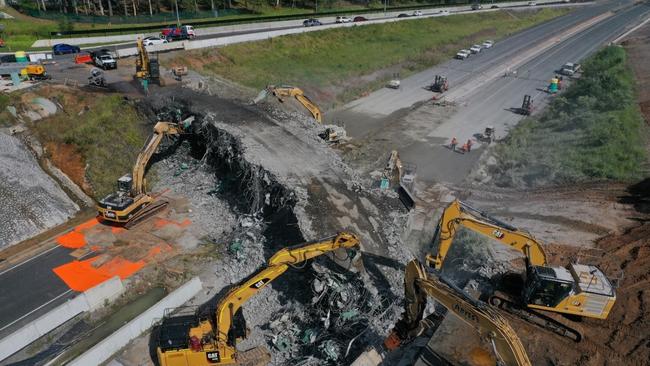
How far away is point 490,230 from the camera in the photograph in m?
17.6

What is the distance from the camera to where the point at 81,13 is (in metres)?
64.7

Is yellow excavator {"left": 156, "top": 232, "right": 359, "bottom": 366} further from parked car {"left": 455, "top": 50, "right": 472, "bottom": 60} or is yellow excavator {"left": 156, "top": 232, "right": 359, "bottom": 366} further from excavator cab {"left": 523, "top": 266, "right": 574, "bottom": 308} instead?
parked car {"left": 455, "top": 50, "right": 472, "bottom": 60}

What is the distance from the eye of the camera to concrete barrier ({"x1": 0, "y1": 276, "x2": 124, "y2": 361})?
661 inches

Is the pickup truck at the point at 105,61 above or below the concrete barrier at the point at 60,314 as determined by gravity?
above

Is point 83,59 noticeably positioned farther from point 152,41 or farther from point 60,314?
point 60,314

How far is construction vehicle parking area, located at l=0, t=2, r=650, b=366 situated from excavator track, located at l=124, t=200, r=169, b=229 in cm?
12

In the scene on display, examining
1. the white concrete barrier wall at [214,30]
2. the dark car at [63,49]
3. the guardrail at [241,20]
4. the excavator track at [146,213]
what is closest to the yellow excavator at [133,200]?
the excavator track at [146,213]

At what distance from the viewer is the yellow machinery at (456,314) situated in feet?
41.5

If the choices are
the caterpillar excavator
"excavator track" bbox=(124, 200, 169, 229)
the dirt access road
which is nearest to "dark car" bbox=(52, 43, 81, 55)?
the dirt access road

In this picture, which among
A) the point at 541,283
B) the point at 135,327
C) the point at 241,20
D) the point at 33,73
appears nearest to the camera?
the point at 541,283

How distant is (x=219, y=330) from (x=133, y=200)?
472 inches

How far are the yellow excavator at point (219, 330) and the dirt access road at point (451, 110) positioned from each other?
57.1 feet

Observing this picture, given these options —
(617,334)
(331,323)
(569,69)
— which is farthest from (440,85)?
(331,323)

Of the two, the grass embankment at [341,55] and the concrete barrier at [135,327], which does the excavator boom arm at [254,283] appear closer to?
the concrete barrier at [135,327]
